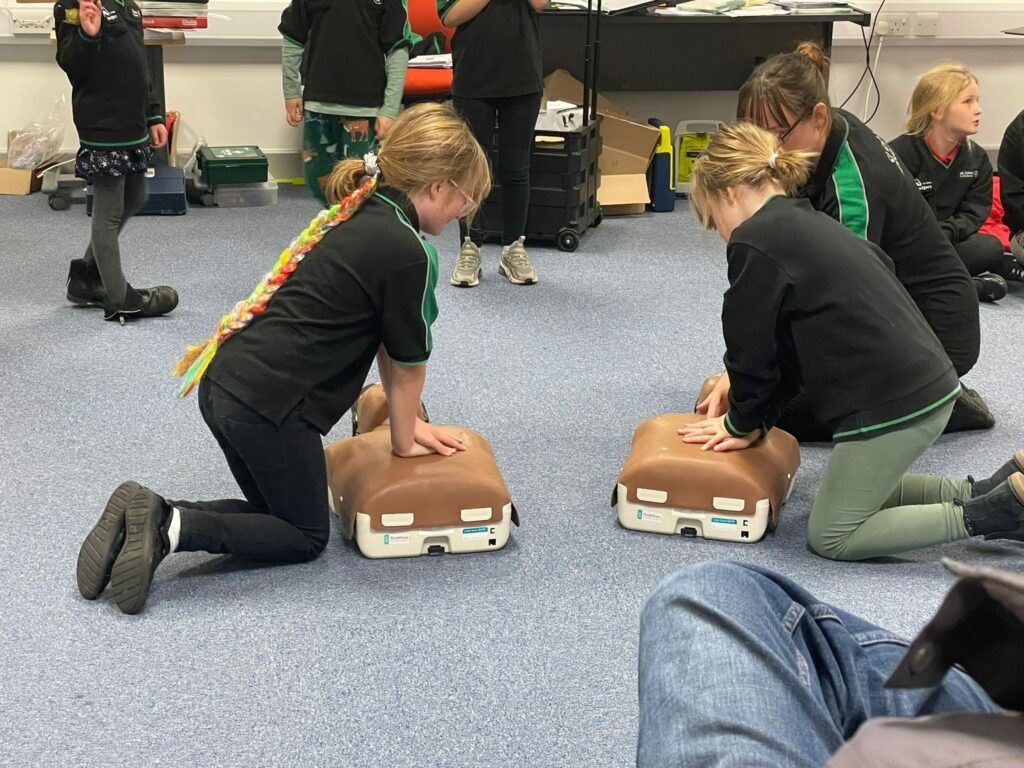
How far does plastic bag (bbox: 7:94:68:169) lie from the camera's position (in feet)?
15.4

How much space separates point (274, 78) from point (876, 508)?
375 cm

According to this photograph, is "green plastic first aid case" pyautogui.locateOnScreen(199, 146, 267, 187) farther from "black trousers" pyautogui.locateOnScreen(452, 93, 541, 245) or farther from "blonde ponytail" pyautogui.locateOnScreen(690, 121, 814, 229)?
"blonde ponytail" pyautogui.locateOnScreen(690, 121, 814, 229)

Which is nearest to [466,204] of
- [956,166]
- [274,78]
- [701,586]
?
[701,586]

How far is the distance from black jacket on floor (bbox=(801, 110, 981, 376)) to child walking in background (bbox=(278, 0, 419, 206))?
64.9 inches

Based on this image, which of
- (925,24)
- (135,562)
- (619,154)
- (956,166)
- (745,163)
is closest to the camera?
(135,562)

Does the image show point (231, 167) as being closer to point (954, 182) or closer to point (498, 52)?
point (498, 52)

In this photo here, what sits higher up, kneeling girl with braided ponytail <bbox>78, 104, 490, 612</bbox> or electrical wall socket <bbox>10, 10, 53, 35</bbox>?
electrical wall socket <bbox>10, 10, 53, 35</bbox>

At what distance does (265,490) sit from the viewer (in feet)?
6.49

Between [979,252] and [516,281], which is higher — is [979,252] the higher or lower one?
the higher one

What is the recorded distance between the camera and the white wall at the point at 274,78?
4.88m

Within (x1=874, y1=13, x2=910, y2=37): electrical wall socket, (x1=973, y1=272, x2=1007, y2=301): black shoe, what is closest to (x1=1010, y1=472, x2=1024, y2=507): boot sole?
(x1=973, y1=272, x2=1007, y2=301): black shoe

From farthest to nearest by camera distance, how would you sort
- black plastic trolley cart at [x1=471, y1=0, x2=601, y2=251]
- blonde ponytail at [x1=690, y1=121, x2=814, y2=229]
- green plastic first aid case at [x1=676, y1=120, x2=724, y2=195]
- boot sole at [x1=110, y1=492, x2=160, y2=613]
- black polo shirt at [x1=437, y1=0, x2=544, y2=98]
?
1. green plastic first aid case at [x1=676, y1=120, x2=724, y2=195]
2. black plastic trolley cart at [x1=471, y1=0, x2=601, y2=251]
3. black polo shirt at [x1=437, y1=0, x2=544, y2=98]
4. blonde ponytail at [x1=690, y1=121, x2=814, y2=229]
5. boot sole at [x1=110, y1=492, x2=160, y2=613]

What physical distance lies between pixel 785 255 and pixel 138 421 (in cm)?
149

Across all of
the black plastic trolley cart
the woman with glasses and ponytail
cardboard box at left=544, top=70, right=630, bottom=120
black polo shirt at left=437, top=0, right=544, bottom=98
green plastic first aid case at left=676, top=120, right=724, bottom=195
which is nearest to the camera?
the woman with glasses and ponytail
